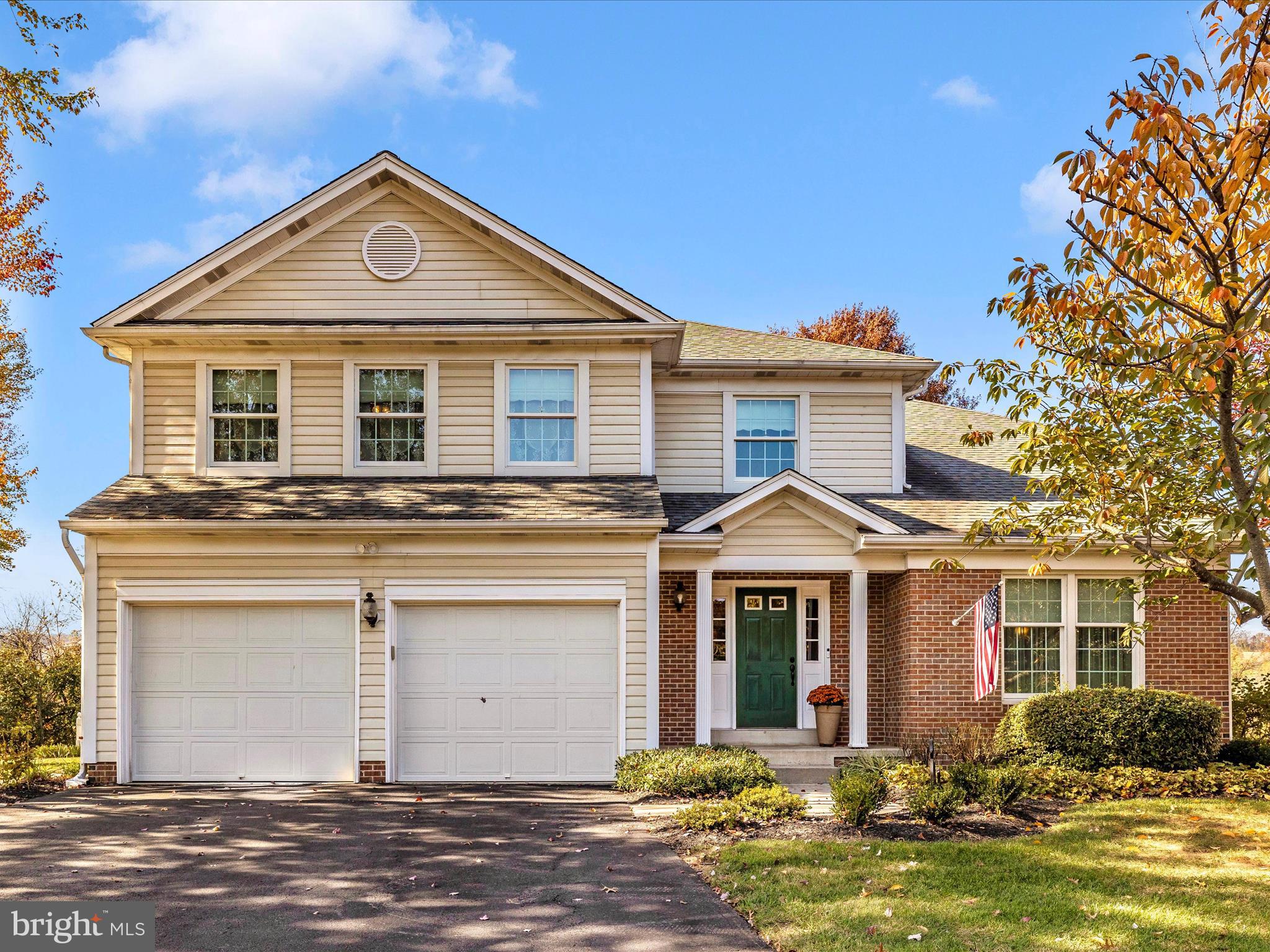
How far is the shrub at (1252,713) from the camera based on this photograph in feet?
52.2

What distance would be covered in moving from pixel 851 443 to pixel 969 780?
6923mm

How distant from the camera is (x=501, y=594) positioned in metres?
14.2

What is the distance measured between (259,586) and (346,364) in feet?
11.0

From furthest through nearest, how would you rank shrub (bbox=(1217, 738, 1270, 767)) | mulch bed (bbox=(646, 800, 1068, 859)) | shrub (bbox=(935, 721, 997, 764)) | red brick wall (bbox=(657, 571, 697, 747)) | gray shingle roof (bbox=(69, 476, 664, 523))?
red brick wall (bbox=(657, 571, 697, 747)), gray shingle roof (bbox=(69, 476, 664, 523)), shrub (bbox=(1217, 738, 1270, 767)), shrub (bbox=(935, 721, 997, 764)), mulch bed (bbox=(646, 800, 1068, 859))

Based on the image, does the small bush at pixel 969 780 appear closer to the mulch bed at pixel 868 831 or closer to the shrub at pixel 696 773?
the mulch bed at pixel 868 831

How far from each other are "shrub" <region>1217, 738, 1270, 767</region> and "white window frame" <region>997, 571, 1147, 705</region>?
1319 millimetres

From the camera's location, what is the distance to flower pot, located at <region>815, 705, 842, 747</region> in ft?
50.4

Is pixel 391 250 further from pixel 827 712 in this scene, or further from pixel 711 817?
pixel 711 817

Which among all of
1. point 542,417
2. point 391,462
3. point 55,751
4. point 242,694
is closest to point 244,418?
point 391,462

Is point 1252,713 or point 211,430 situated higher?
point 211,430

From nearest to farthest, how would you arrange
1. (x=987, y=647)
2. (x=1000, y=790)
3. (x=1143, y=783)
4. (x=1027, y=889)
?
(x=1027, y=889), (x=1000, y=790), (x=987, y=647), (x=1143, y=783)

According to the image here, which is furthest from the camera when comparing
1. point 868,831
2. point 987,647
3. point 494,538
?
point 494,538

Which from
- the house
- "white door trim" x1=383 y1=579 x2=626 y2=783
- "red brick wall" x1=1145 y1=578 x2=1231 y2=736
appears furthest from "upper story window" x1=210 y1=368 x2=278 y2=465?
"red brick wall" x1=1145 y1=578 x2=1231 y2=736

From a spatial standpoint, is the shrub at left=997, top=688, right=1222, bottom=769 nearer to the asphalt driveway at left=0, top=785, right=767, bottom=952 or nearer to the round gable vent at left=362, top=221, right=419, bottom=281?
the asphalt driveway at left=0, top=785, right=767, bottom=952
